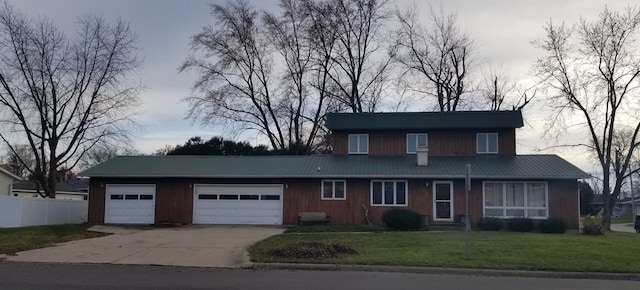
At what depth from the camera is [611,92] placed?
117 feet

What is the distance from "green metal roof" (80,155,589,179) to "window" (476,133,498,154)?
28.8 inches

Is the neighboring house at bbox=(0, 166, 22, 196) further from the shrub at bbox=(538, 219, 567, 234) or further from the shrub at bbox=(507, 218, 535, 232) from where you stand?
the shrub at bbox=(538, 219, 567, 234)

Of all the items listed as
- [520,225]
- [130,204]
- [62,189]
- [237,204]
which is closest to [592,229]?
[520,225]

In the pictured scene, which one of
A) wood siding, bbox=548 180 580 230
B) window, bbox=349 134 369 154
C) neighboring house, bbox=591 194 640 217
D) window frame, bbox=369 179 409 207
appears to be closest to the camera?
wood siding, bbox=548 180 580 230

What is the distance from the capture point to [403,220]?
25219mm

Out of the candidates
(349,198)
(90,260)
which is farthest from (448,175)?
(90,260)

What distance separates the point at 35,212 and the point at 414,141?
67.3 ft

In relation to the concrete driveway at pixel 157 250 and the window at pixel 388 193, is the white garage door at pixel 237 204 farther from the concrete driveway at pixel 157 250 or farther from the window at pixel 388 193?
the concrete driveway at pixel 157 250

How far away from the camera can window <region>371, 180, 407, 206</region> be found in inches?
1136

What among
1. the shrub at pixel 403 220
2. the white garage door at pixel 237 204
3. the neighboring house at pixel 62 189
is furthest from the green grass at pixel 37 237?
the neighboring house at pixel 62 189

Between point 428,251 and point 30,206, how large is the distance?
2176 cm

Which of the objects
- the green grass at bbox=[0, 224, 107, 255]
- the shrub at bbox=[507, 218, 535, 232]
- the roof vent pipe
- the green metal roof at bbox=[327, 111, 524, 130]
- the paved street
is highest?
the green metal roof at bbox=[327, 111, 524, 130]

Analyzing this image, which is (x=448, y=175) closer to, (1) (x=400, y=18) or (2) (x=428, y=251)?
(2) (x=428, y=251)

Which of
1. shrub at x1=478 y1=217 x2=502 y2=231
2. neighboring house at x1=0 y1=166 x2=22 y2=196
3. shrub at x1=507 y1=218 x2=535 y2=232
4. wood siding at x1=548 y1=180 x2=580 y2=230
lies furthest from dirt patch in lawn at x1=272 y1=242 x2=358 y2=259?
neighboring house at x1=0 y1=166 x2=22 y2=196
